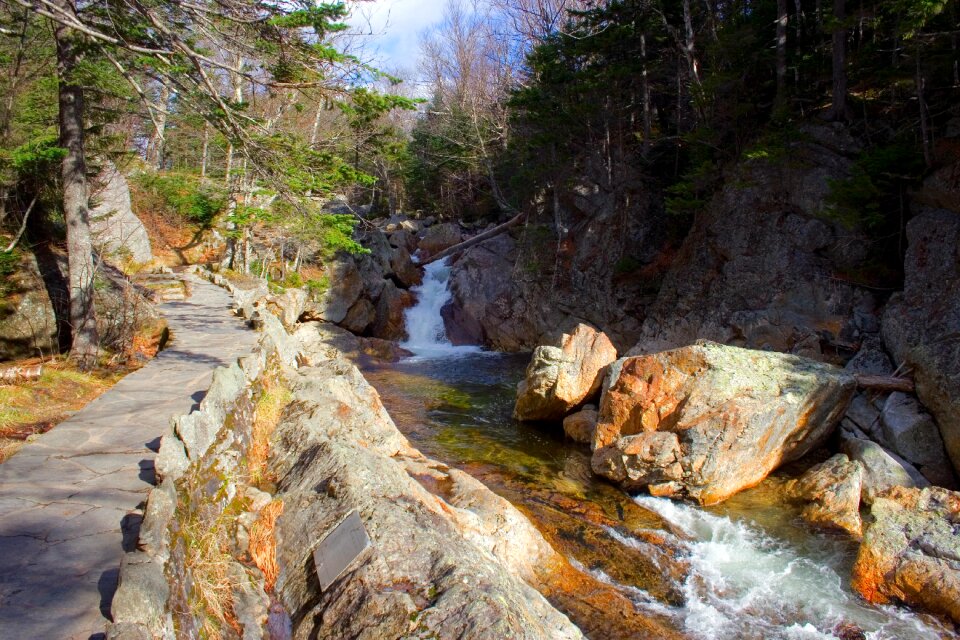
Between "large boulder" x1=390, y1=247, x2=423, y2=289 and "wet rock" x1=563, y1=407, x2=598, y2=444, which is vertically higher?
"large boulder" x1=390, y1=247, x2=423, y2=289

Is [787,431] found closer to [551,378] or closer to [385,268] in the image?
[551,378]

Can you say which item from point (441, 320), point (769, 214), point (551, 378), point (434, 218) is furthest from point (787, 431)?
point (434, 218)

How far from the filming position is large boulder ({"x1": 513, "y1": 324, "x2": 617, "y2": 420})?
35.1 feet

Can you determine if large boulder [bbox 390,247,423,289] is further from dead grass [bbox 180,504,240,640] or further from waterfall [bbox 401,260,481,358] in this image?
dead grass [bbox 180,504,240,640]

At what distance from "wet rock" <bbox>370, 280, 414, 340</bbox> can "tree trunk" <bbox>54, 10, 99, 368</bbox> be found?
13307 millimetres

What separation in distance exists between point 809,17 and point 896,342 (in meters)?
10.5

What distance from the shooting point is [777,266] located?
12.8 meters

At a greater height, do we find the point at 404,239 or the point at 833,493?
the point at 404,239

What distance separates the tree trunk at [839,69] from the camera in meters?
11.8

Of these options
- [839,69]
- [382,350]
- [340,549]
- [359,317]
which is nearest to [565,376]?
[340,549]

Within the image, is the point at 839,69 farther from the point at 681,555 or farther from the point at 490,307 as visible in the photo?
the point at 490,307

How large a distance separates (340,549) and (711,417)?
5.76 meters

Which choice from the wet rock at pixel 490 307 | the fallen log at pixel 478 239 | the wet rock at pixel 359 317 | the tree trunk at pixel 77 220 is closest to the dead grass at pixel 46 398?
the tree trunk at pixel 77 220

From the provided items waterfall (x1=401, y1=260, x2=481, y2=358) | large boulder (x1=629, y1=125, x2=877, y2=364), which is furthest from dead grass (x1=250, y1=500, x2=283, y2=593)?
waterfall (x1=401, y1=260, x2=481, y2=358)
